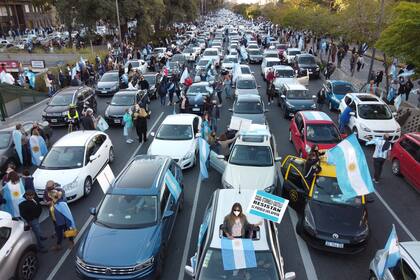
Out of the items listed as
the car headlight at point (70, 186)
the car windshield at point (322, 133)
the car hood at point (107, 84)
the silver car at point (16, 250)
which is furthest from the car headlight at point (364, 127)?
the car hood at point (107, 84)

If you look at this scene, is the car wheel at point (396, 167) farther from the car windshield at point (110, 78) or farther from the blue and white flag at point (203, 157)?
the car windshield at point (110, 78)

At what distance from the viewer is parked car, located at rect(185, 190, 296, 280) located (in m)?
6.17

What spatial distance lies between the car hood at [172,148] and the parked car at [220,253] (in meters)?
5.12

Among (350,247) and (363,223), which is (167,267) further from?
(363,223)

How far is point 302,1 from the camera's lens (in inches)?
2168

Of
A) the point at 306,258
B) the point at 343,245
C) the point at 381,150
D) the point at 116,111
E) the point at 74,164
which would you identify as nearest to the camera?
the point at 343,245

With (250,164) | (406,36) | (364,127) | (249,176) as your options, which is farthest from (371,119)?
(249,176)

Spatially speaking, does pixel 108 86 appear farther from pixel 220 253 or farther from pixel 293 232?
Result: pixel 220 253

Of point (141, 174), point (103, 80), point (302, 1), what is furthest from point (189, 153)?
point (302, 1)

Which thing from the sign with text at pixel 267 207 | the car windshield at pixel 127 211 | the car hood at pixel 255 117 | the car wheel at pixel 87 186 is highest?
the sign with text at pixel 267 207

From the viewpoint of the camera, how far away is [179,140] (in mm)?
13398

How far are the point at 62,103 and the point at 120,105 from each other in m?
2.89

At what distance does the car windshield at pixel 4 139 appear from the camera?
13102 mm

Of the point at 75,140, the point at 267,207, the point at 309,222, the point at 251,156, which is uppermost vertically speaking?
the point at 267,207
